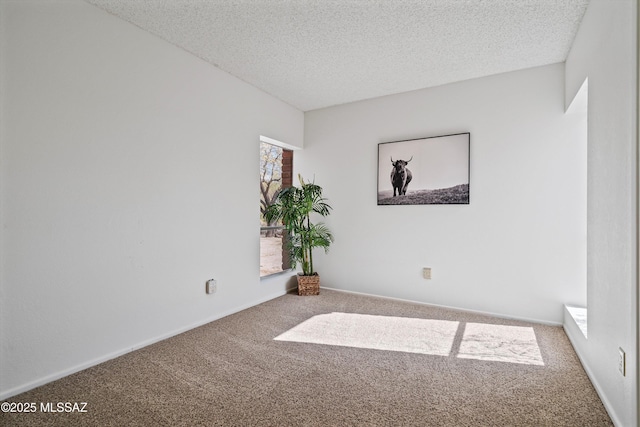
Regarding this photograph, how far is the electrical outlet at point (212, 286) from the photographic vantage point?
3086 mm

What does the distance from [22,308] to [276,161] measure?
347 centimetres

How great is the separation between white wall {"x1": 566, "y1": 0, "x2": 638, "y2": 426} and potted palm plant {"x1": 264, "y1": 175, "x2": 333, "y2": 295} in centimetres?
270

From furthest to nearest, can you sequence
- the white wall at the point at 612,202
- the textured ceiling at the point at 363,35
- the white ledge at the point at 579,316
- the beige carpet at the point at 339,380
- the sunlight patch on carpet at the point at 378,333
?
the sunlight patch on carpet at the point at 378,333 < the white ledge at the point at 579,316 < the textured ceiling at the point at 363,35 < the beige carpet at the point at 339,380 < the white wall at the point at 612,202

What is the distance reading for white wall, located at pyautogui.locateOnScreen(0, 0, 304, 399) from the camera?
1.88 m

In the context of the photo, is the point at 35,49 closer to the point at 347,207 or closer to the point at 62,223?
the point at 62,223

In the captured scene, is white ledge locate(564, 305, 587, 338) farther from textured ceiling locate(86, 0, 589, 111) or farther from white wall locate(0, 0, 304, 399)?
white wall locate(0, 0, 304, 399)

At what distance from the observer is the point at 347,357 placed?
7.74 feet

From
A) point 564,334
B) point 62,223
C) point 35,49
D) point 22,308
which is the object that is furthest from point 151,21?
point 564,334

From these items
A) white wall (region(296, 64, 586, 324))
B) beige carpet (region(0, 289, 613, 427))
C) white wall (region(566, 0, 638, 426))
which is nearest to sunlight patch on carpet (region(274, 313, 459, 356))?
beige carpet (region(0, 289, 613, 427))

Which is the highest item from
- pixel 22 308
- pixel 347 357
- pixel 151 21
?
pixel 151 21

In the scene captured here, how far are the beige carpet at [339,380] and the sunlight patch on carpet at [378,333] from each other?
0.05 feet

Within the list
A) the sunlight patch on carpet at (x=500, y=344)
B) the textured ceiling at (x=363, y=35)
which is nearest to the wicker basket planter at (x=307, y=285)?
the sunlight patch on carpet at (x=500, y=344)

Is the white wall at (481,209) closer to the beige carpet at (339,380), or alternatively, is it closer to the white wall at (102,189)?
the beige carpet at (339,380)

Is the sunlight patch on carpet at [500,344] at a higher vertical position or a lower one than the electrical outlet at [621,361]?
lower
